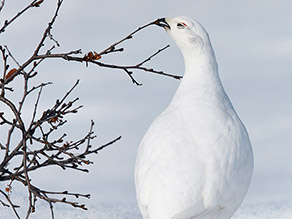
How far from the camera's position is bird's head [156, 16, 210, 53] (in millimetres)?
3646

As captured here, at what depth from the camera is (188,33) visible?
3.65 metres

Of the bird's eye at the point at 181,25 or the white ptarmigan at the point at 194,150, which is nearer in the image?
the white ptarmigan at the point at 194,150

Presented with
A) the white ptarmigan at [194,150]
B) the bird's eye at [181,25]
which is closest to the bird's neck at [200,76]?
the white ptarmigan at [194,150]

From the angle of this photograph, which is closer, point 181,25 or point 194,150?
point 194,150

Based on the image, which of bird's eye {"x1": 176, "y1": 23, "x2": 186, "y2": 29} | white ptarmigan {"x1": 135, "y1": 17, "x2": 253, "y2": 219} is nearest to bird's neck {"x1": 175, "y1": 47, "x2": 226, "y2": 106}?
white ptarmigan {"x1": 135, "y1": 17, "x2": 253, "y2": 219}

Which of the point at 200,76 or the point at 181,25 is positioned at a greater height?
the point at 181,25

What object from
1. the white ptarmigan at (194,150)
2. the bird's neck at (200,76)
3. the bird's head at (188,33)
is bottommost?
the white ptarmigan at (194,150)

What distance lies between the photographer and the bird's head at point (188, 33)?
365cm

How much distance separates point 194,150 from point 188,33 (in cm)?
88

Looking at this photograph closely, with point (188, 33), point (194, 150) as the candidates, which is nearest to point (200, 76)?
point (188, 33)

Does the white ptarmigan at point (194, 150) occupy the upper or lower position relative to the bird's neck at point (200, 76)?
lower

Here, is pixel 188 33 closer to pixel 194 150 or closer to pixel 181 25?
pixel 181 25

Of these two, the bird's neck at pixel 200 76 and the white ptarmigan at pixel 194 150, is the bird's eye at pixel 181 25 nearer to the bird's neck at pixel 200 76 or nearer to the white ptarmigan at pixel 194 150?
the white ptarmigan at pixel 194 150

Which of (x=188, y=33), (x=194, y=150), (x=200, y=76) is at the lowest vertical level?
(x=194, y=150)
